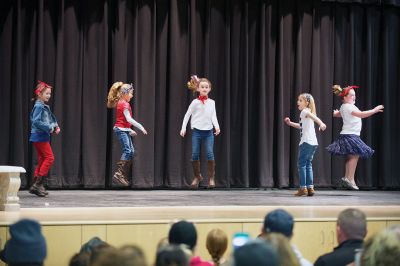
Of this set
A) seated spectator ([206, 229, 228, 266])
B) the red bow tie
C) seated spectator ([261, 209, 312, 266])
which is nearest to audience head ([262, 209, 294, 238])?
seated spectator ([261, 209, 312, 266])

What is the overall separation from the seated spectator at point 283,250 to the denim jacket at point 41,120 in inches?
226

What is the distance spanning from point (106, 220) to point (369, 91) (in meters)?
7.01

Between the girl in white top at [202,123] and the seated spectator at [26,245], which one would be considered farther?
the girl in white top at [202,123]

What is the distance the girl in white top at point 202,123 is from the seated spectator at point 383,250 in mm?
6905

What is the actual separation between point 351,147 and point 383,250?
7.34 metres

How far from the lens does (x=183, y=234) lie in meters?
3.34

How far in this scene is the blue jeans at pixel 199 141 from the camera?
31.6ft

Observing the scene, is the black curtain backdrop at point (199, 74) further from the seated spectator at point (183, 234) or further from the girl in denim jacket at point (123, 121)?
the seated spectator at point (183, 234)

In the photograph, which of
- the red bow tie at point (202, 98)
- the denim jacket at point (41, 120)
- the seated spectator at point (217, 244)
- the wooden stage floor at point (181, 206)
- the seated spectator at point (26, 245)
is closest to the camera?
the seated spectator at point (26, 245)

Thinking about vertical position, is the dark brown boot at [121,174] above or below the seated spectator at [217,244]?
above

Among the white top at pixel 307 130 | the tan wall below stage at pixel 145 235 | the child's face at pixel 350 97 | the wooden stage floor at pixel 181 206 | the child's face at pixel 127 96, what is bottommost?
the tan wall below stage at pixel 145 235

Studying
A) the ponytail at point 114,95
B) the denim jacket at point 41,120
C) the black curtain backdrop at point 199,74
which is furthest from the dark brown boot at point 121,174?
the denim jacket at point 41,120

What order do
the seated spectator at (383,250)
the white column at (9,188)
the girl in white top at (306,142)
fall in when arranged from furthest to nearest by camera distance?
1. the girl in white top at (306,142)
2. the white column at (9,188)
3. the seated spectator at (383,250)

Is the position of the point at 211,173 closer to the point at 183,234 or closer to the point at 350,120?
the point at 350,120
